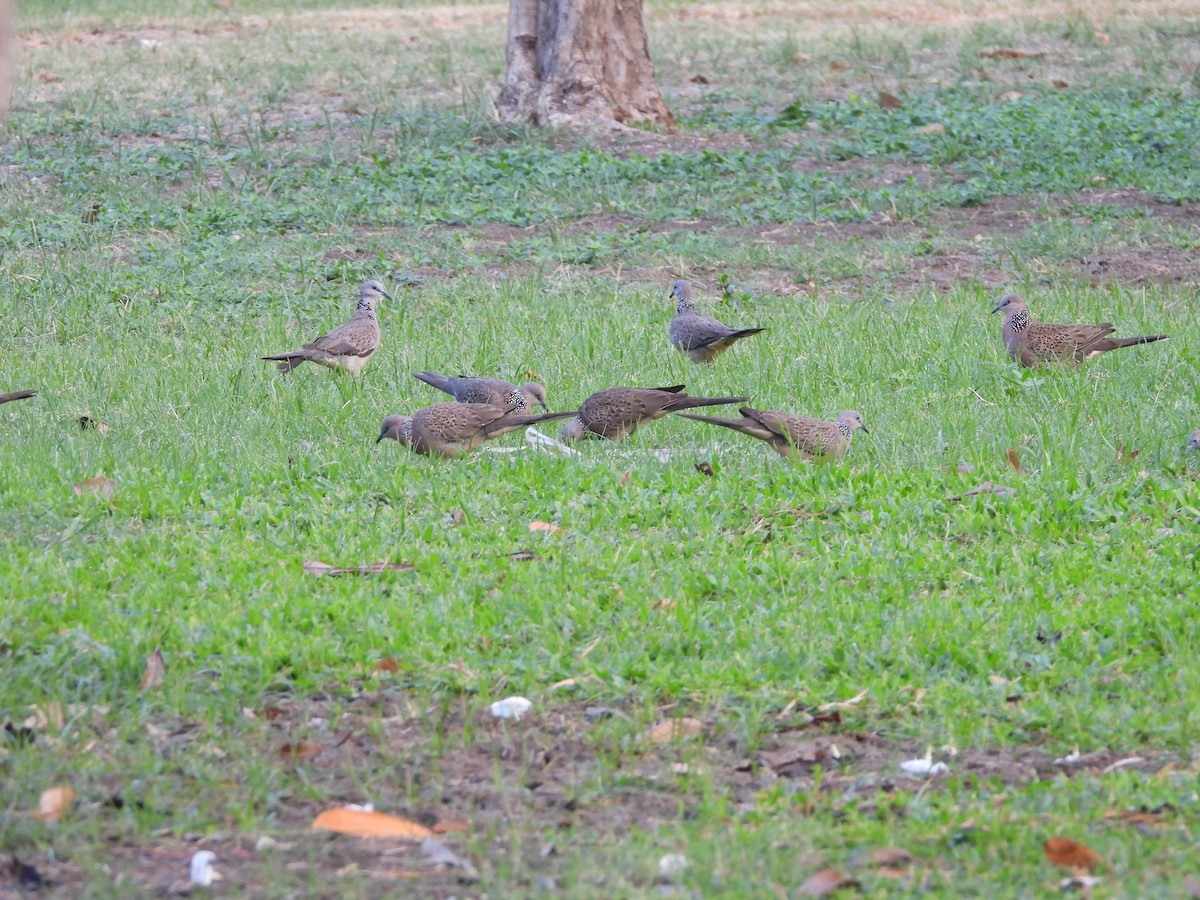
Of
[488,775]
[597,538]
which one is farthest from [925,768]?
[597,538]

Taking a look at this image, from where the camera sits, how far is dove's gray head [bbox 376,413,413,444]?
326 inches

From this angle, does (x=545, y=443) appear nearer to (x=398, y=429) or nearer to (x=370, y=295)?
(x=398, y=429)

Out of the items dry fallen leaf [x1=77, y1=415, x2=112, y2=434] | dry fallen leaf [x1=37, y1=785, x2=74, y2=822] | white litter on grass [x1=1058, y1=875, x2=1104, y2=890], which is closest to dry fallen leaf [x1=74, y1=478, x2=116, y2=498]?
dry fallen leaf [x1=77, y1=415, x2=112, y2=434]

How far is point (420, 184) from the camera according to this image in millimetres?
15156

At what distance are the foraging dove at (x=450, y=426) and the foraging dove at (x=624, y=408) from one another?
30 cm

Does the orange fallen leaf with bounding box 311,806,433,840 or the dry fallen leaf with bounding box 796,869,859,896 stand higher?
the dry fallen leaf with bounding box 796,869,859,896

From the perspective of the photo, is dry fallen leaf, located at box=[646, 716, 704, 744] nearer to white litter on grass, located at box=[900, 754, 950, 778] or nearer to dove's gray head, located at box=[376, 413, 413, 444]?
white litter on grass, located at box=[900, 754, 950, 778]

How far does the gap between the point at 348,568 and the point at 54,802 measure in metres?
2.01

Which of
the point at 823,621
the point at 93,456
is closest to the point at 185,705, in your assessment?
the point at 823,621

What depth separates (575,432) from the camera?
8672mm

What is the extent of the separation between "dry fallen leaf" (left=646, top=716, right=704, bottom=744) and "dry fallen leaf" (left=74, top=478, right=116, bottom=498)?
3.29 metres

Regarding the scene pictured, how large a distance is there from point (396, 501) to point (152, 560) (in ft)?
4.30

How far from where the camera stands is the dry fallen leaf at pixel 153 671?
5277 mm

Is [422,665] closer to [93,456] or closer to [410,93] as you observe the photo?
[93,456]
